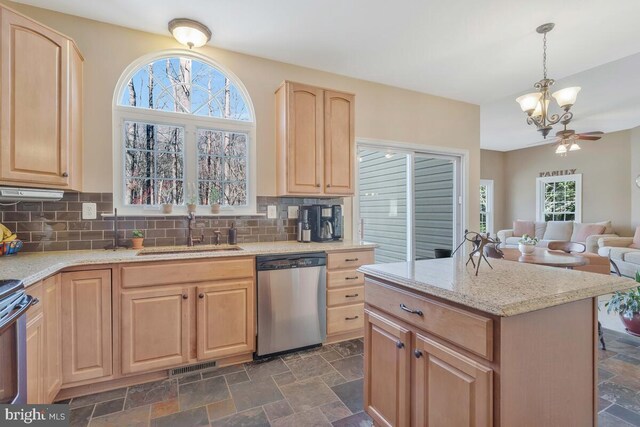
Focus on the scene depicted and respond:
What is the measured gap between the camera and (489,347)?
1.06 m

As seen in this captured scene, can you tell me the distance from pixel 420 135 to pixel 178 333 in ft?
11.1

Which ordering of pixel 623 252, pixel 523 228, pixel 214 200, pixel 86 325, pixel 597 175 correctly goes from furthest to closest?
1. pixel 523 228
2. pixel 597 175
3. pixel 623 252
4. pixel 214 200
5. pixel 86 325

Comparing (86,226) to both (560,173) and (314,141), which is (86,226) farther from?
(560,173)

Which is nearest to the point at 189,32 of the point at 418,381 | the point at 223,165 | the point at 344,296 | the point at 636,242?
the point at 223,165

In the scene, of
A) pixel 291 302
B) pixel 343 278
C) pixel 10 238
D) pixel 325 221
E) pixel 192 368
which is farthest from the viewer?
pixel 325 221

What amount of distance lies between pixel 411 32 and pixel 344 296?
2.35 meters

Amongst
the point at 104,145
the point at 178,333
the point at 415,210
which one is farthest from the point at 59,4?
the point at 415,210

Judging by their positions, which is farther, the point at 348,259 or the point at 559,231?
the point at 559,231

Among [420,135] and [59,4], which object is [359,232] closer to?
[420,135]

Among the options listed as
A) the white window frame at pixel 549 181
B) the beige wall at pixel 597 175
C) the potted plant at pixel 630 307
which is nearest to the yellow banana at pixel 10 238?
the potted plant at pixel 630 307

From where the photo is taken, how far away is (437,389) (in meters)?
1.25

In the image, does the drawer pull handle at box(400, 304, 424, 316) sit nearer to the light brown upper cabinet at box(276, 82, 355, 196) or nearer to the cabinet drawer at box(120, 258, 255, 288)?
the cabinet drawer at box(120, 258, 255, 288)

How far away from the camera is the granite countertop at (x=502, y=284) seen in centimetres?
107

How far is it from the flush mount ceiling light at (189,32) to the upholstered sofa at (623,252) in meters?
6.24
